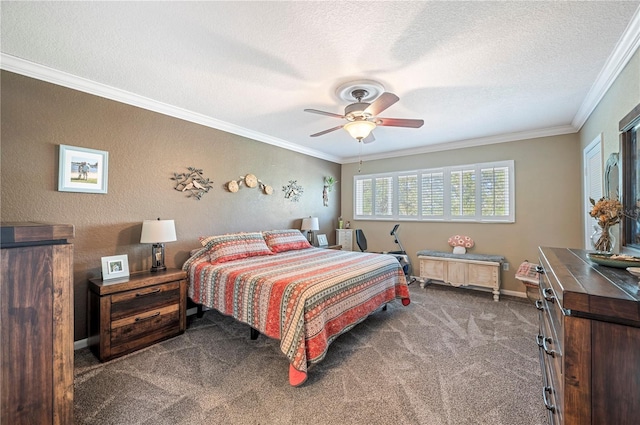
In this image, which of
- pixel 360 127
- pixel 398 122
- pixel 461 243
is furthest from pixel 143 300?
pixel 461 243

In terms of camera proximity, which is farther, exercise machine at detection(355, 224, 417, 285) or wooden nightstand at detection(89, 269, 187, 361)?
exercise machine at detection(355, 224, 417, 285)

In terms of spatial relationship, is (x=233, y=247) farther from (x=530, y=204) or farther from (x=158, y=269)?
(x=530, y=204)

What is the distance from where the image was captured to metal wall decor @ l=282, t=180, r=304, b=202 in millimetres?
4773

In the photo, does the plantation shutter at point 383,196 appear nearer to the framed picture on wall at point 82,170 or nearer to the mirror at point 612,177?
the mirror at point 612,177

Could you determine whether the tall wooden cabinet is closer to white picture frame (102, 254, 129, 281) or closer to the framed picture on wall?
white picture frame (102, 254, 129, 281)

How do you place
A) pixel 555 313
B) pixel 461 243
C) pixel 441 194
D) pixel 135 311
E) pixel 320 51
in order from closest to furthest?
pixel 555 313 → pixel 320 51 → pixel 135 311 → pixel 461 243 → pixel 441 194

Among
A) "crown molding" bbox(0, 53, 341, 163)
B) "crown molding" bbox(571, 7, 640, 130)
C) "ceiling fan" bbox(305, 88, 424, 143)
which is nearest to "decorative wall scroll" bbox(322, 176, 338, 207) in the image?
"crown molding" bbox(0, 53, 341, 163)

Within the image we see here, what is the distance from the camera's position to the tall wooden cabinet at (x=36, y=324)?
886 mm

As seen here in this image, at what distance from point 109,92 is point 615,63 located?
15.0ft

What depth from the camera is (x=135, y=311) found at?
246 centimetres

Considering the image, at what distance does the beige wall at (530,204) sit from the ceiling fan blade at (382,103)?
292cm

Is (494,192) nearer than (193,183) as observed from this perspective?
No

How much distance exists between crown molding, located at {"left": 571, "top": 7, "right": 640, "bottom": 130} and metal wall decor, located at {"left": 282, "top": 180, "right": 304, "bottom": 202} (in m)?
3.99

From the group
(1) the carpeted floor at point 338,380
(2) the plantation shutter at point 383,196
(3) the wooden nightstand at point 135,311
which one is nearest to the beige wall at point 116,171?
(3) the wooden nightstand at point 135,311
